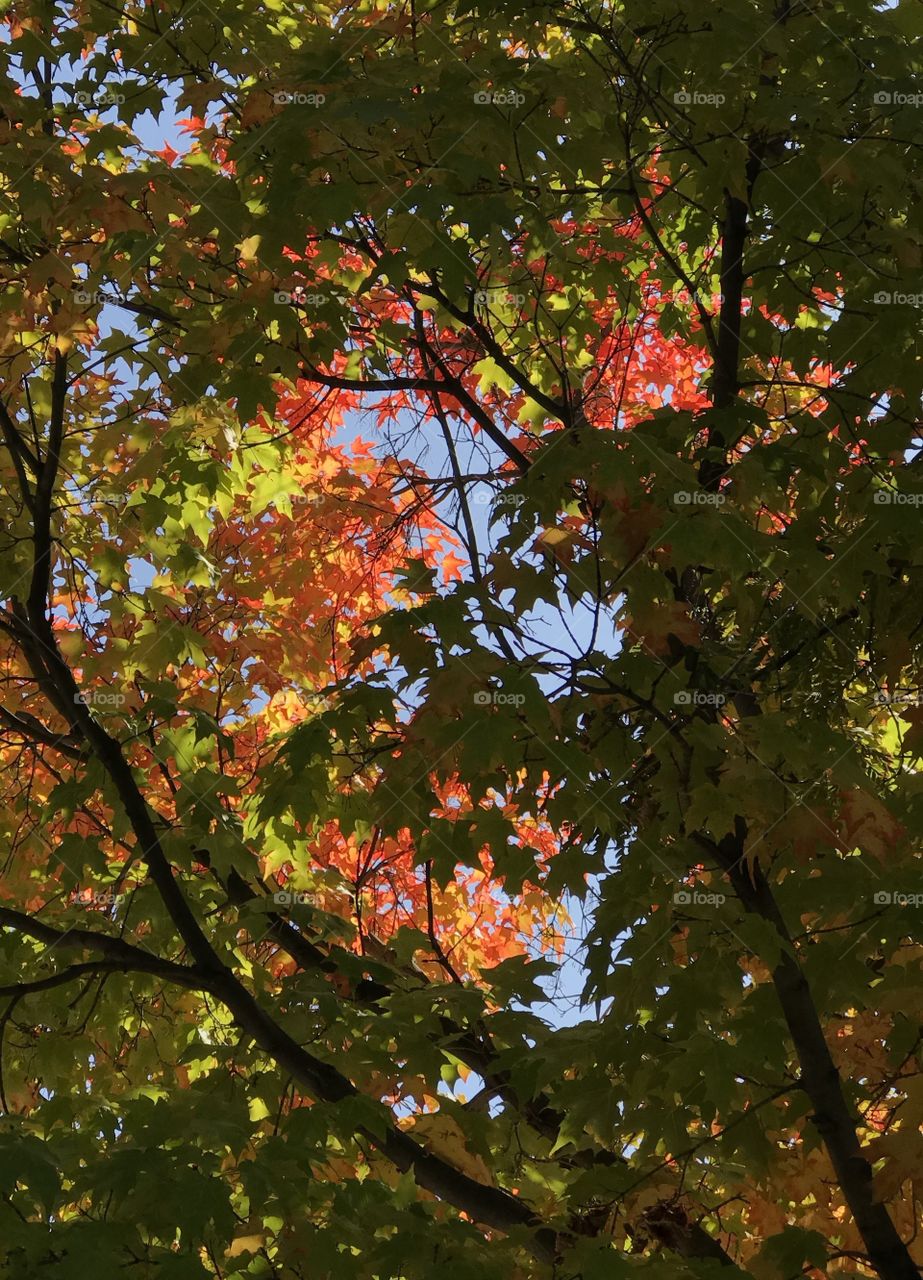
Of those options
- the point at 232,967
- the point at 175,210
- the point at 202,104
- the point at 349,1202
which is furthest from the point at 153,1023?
the point at 202,104

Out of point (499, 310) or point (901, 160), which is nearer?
point (901, 160)

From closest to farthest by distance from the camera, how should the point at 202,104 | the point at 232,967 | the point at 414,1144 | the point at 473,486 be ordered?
1. the point at 414,1144
2. the point at 202,104
3. the point at 473,486
4. the point at 232,967

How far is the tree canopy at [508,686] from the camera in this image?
11.9 ft

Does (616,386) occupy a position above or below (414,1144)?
above

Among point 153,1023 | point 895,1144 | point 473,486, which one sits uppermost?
point 473,486

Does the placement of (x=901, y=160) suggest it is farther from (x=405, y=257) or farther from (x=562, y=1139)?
(x=562, y=1139)

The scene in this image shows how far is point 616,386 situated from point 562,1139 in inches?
169

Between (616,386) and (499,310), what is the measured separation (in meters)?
1.30

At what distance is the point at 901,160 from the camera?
4422 millimetres

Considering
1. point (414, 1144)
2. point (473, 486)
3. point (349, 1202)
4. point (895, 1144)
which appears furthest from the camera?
point (473, 486)

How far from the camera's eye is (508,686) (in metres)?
3.63

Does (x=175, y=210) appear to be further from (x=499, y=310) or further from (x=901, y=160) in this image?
(x=901, y=160)

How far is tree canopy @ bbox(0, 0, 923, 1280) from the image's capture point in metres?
3.64

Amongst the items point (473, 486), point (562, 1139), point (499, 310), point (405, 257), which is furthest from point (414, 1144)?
point (499, 310)
